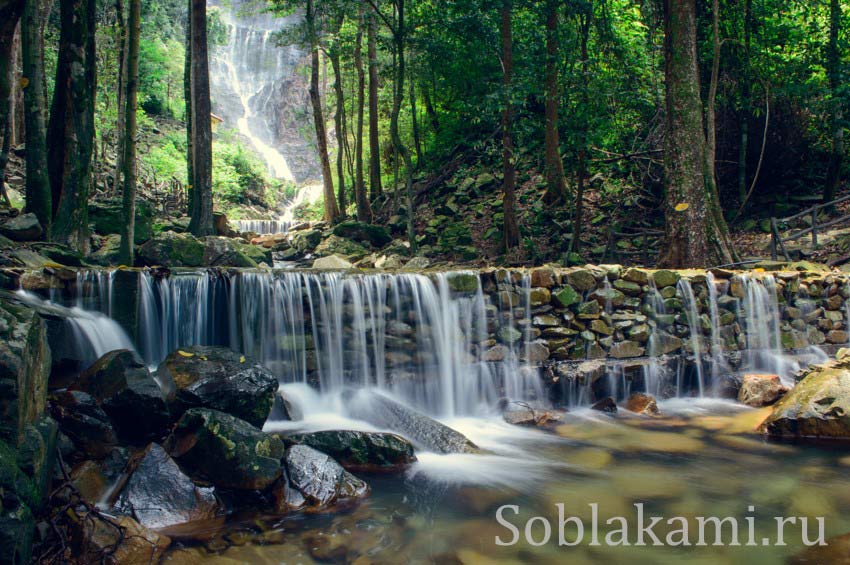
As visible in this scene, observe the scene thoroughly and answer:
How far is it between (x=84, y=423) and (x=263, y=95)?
184 ft

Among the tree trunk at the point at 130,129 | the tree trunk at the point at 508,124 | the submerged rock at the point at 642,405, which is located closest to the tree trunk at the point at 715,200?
the submerged rock at the point at 642,405

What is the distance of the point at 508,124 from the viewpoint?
1211 cm

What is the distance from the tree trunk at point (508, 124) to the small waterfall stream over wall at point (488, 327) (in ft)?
15.5

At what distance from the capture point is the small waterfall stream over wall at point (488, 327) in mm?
6680

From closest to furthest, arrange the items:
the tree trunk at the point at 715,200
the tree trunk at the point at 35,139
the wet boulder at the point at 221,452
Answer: the wet boulder at the point at 221,452 < the tree trunk at the point at 35,139 < the tree trunk at the point at 715,200

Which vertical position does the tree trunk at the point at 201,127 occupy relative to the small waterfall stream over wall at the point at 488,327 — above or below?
above

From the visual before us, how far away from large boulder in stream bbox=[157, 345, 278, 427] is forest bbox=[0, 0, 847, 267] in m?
4.29

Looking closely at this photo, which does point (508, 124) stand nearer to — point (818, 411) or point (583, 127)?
point (583, 127)

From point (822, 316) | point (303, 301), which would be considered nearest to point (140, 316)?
point (303, 301)

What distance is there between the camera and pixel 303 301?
278 inches

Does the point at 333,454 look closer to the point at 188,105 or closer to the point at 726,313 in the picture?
the point at 726,313

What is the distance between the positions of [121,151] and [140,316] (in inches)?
451

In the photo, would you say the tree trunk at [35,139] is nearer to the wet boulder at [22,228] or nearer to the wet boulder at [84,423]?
the wet boulder at [22,228]

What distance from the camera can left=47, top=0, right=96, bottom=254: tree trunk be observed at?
9219 millimetres
